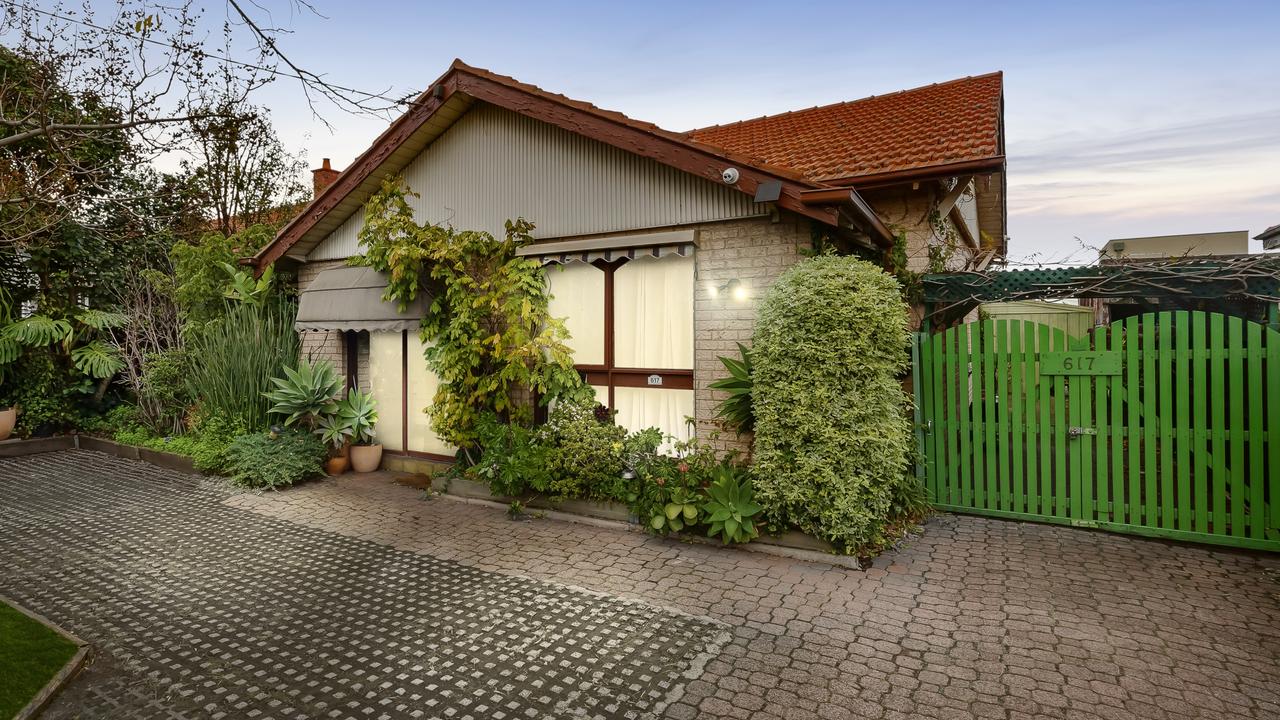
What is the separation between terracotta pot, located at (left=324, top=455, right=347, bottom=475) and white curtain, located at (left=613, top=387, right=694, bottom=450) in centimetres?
530

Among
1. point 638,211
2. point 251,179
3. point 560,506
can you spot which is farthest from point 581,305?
point 251,179

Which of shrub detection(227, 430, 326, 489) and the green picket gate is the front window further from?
shrub detection(227, 430, 326, 489)

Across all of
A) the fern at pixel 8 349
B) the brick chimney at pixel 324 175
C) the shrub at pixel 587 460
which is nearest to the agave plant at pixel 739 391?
the shrub at pixel 587 460

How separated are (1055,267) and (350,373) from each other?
11.5 meters

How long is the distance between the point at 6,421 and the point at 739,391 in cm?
1545

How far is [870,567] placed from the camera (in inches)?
239

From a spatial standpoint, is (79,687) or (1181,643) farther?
(1181,643)

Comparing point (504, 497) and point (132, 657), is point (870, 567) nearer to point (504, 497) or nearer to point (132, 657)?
point (504, 497)

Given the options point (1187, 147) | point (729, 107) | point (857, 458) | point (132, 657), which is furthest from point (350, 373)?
point (1187, 147)

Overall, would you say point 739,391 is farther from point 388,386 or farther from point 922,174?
point 388,386

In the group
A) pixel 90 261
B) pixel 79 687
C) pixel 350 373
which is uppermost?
pixel 90 261

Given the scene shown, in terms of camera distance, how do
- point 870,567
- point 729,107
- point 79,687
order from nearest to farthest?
point 79,687, point 870,567, point 729,107

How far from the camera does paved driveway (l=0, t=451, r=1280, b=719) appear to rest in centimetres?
389

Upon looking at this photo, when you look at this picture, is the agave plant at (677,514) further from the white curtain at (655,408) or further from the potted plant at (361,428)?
the potted plant at (361,428)
